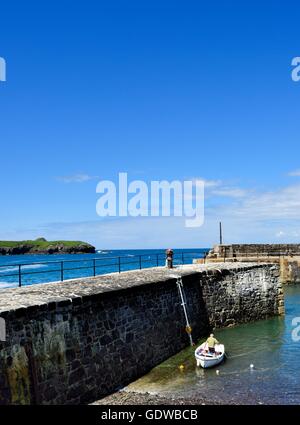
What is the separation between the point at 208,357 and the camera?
16.9 m

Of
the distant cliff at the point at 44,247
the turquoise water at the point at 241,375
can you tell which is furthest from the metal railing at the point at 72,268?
the distant cliff at the point at 44,247

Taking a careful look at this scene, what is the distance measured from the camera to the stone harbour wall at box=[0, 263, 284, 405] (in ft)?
36.8

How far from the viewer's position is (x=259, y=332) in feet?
A: 74.2

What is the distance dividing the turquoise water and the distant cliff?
469ft

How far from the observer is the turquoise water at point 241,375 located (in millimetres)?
14094

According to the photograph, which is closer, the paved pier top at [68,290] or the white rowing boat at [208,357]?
the paved pier top at [68,290]

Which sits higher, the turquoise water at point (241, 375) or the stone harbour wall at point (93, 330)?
the stone harbour wall at point (93, 330)

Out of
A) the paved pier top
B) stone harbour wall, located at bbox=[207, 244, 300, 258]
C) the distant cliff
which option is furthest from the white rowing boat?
the distant cliff

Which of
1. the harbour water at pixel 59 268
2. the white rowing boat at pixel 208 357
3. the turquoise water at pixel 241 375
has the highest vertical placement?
the harbour water at pixel 59 268

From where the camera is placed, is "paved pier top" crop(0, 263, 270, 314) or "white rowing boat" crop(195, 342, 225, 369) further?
"white rowing boat" crop(195, 342, 225, 369)

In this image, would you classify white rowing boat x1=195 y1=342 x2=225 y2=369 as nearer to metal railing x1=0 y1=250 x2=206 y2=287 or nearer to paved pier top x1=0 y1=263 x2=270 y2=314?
paved pier top x1=0 y1=263 x2=270 y2=314

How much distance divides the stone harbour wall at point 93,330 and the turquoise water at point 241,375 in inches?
29.5

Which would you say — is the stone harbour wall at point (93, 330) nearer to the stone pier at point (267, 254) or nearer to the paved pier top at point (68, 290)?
the paved pier top at point (68, 290)
